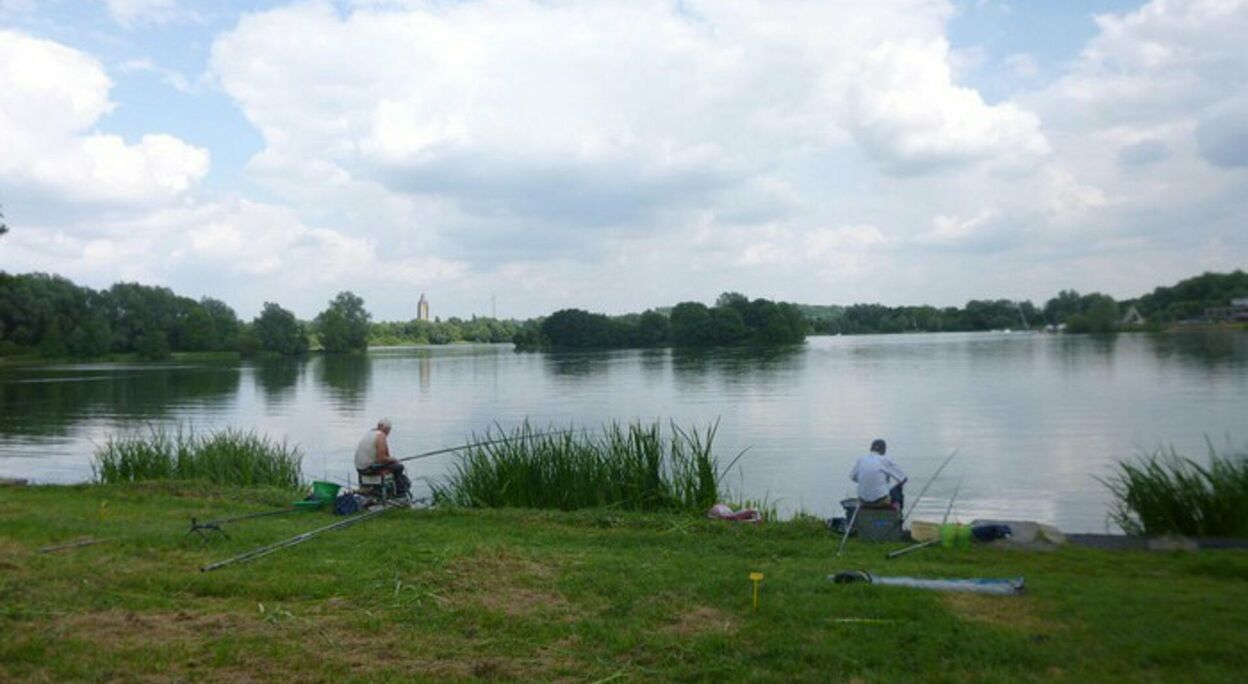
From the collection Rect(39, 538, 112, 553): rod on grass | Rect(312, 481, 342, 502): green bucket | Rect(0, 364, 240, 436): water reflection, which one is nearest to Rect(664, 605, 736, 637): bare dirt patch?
Rect(39, 538, 112, 553): rod on grass

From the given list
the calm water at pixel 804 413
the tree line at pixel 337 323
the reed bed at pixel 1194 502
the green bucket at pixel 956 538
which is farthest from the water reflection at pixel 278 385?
the green bucket at pixel 956 538

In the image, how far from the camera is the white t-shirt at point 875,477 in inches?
392

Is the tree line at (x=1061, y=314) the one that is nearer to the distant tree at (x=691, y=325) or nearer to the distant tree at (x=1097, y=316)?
the distant tree at (x=1097, y=316)

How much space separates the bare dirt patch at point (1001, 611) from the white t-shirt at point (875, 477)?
337cm

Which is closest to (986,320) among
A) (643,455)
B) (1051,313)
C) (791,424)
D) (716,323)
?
(1051,313)

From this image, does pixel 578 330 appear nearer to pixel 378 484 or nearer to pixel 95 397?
pixel 95 397

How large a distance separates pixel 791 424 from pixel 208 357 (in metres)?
96.7

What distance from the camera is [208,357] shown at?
108 m

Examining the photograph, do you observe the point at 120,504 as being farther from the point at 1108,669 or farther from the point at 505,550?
the point at 1108,669

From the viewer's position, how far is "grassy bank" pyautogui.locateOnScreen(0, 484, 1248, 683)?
5160mm

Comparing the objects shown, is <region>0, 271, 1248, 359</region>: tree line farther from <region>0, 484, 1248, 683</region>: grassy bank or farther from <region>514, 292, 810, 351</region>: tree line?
<region>0, 484, 1248, 683</region>: grassy bank

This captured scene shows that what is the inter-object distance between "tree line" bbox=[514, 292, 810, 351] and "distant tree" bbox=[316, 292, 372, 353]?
22.8m

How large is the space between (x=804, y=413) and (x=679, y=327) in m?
92.2

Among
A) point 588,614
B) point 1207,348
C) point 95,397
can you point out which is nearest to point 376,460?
point 588,614
